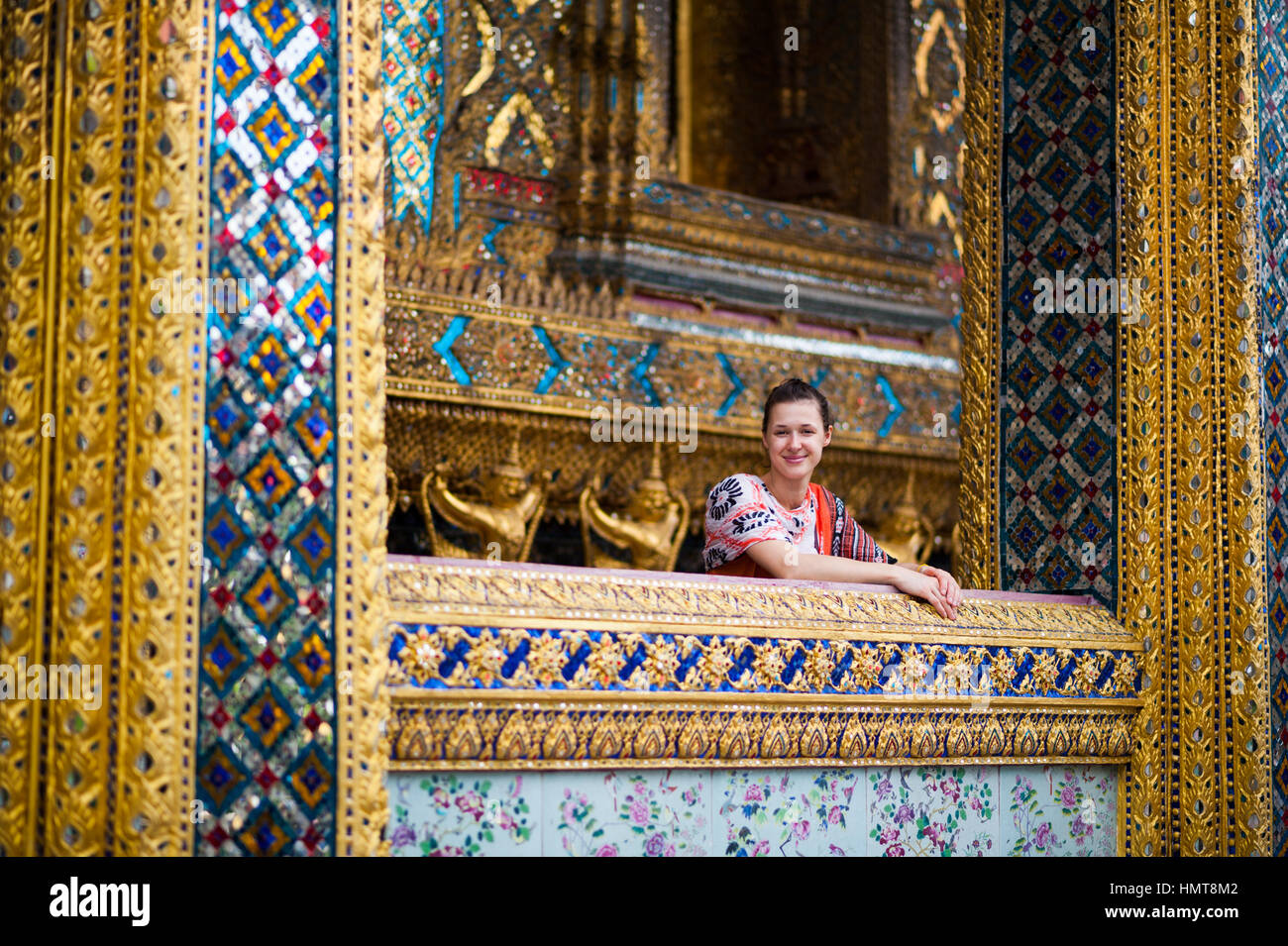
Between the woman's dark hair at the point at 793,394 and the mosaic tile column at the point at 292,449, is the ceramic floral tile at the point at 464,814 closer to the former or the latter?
the mosaic tile column at the point at 292,449

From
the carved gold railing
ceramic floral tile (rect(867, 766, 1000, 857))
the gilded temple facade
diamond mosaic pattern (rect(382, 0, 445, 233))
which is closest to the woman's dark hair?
the gilded temple facade

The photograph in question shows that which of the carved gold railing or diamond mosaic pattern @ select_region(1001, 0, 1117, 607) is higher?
diamond mosaic pattern @ select_region(1001, 0, 1117, 607)

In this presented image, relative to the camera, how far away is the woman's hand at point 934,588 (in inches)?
174

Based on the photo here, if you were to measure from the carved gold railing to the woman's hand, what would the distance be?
3 cm

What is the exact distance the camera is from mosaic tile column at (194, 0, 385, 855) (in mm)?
3133

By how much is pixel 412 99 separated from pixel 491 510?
2.25 metres

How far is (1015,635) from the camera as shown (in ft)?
15.0

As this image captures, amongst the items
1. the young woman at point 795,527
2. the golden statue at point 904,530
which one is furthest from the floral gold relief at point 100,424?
the golden statue at point 904,530

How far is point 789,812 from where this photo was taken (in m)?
4.02

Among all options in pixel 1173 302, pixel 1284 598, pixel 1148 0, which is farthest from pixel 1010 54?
pixel 1284 598

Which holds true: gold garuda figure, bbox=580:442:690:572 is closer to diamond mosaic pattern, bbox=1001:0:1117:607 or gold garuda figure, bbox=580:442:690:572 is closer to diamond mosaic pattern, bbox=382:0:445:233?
diamond mosaic pattern, bbox=382:0:445:233

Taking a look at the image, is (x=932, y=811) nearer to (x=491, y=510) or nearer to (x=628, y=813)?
(x=628, y=813)

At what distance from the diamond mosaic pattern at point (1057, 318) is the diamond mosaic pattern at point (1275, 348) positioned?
1.61 feet

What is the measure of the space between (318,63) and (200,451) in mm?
843
